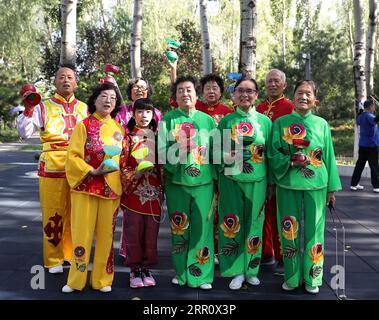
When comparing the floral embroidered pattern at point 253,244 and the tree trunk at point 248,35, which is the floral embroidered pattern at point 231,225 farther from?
the tree trunk at point 248,35

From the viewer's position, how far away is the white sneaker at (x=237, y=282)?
11.9ft

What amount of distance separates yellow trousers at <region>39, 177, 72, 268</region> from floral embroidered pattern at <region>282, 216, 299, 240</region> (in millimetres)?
1927

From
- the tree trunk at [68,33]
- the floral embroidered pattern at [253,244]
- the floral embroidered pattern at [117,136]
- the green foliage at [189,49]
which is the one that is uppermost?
the green foliage at [189,49]

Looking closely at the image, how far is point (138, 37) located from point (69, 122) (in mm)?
6768

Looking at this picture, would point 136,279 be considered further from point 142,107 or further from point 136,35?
point 136,35

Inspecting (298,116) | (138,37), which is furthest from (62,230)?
(138,37)

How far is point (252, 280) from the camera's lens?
12.3ft

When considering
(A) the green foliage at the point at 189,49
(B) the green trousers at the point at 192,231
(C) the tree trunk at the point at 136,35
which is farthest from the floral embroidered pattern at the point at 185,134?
(A) the green foliage at the point at 189,49

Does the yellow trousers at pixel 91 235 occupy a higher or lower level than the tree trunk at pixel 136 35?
lower

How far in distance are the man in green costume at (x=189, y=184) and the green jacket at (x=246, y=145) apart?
0.46ft

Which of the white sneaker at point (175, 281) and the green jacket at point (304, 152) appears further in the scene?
the white sneaker at point (175, 281)
